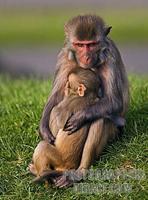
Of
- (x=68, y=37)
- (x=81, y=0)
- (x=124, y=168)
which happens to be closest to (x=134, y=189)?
(x=124, y=168)

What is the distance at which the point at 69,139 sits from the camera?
743 centimetres

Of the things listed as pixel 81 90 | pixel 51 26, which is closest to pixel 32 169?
pixel 81 90

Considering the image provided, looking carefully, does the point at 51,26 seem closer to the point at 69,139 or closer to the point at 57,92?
the point at 57,92

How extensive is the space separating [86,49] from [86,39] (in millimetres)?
93

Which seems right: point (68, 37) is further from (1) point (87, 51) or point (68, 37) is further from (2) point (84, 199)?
(2) point (84, 199)

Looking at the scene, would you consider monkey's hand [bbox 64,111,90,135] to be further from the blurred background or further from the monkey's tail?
the blurred background

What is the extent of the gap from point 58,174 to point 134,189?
699mm

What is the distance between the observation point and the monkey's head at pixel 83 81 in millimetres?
7395

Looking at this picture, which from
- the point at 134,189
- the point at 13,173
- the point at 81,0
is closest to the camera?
the point at 134,189

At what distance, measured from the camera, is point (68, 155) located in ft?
24.3

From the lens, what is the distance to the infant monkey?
739 cm

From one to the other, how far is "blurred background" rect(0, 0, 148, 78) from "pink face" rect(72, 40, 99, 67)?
10.3m

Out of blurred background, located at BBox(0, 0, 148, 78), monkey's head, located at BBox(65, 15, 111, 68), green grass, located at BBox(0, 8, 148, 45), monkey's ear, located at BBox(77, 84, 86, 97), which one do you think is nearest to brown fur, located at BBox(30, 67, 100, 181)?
monkey's ear, located at BBox(77, 84, 86, 97)

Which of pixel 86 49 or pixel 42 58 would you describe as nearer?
pixel 86 49
